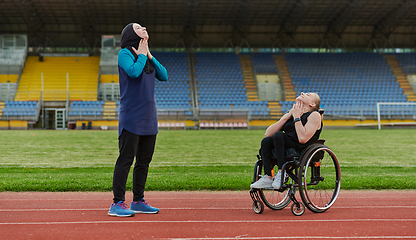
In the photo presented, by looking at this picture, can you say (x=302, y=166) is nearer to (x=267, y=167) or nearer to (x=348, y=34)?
(x=267, y=167)

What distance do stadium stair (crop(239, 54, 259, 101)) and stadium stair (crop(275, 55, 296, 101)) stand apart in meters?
2.89

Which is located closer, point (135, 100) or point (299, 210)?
point (135, 100)

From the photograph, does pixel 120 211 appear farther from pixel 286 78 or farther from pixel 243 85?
pixel 286 78

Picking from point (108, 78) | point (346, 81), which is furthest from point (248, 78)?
point (108, 78)

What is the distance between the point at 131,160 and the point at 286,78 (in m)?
37.0

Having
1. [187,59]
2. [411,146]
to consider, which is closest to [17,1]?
[187,59]

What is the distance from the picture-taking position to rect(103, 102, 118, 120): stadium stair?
34.3 meters

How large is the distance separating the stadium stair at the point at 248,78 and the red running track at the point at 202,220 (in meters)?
32.2

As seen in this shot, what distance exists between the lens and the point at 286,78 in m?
40.4

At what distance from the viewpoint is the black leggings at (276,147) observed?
471 centimetres

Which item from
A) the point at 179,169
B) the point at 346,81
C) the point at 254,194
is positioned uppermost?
the point at 346,81

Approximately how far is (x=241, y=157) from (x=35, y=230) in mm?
9009

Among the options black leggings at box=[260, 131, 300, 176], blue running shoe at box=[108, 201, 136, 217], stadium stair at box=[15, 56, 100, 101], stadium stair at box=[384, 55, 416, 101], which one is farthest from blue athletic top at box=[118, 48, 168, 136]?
stadium stair at box=[384, 55, 416, 101]

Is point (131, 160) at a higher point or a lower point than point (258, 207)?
higher
